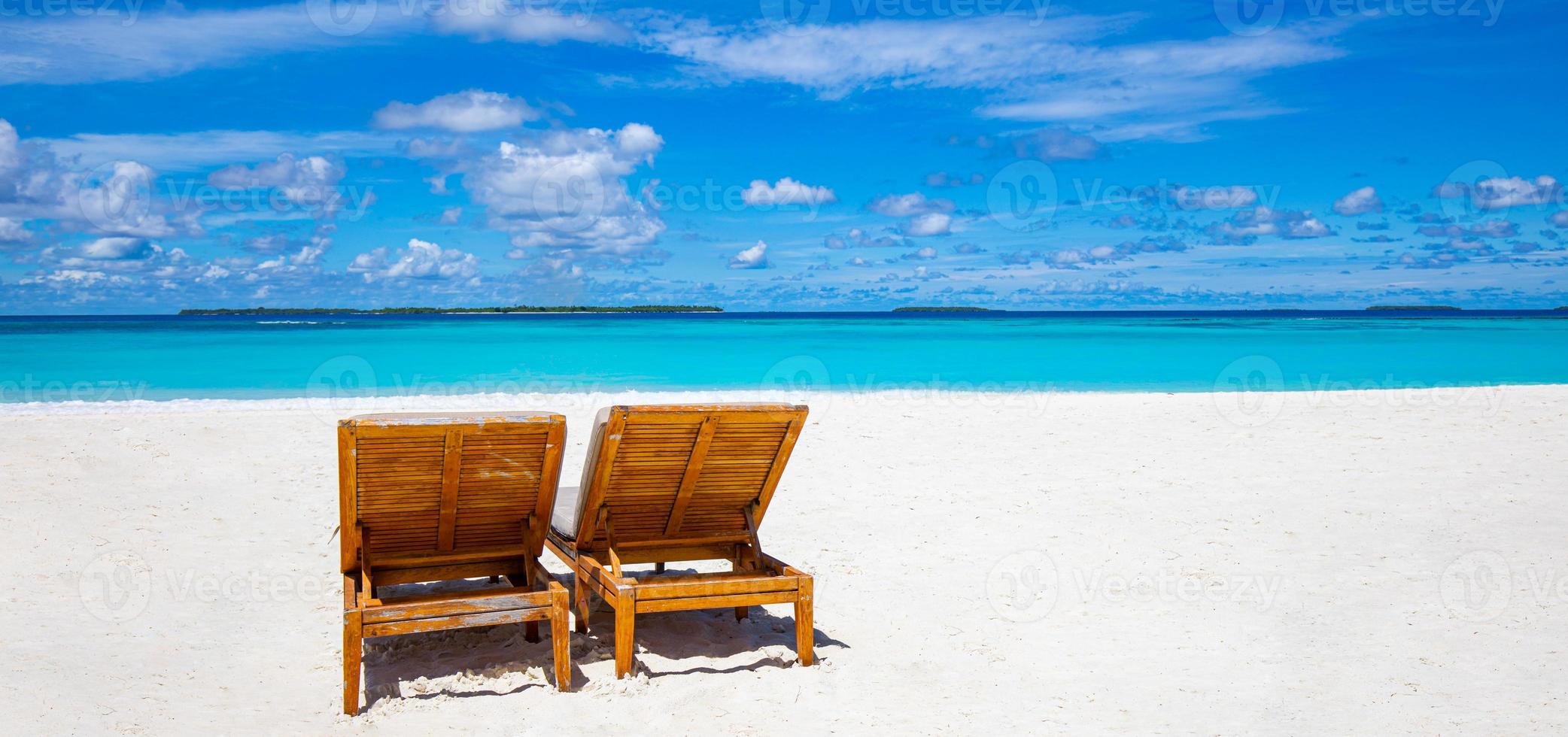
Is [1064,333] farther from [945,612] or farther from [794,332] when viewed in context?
[945,612]

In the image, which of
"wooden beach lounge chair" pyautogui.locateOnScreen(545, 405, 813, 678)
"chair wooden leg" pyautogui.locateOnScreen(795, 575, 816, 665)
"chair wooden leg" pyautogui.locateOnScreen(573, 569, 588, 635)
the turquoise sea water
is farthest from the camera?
the turquoise sea water

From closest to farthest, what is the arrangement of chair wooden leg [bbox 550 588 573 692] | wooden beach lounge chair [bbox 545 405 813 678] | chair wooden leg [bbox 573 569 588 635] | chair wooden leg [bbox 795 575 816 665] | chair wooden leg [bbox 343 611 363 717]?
chair wooden leg [bbox 343 611 363 717], chair wooden leg [bbox 550 588 573 692], wooden beach lounge chair [bbox 545 405 813 678], chair wooden leg [bbox 795 575 816 665], chair wooden leg [bbox 573 569 588 635]

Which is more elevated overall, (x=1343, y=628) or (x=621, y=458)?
(x=621, y=458)

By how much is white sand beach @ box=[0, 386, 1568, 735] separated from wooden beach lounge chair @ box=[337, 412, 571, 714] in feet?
0.97

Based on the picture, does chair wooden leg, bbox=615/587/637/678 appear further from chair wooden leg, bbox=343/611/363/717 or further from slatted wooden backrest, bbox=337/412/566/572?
chair wooden leg, bbox=343/611/363/717

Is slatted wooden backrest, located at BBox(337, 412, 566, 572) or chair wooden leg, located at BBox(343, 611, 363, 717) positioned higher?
slatted wooden backrest, located at BBox(337, 412, 566, 572)

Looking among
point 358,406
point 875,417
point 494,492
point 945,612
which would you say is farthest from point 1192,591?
point 358,406

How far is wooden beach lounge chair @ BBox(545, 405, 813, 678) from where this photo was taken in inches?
160

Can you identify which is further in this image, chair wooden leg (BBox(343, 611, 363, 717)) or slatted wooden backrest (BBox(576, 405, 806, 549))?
slatted wooden backrest (BBox(576, 405, 806, 549))

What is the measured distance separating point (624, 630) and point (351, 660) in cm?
99

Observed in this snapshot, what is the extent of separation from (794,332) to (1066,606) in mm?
59393

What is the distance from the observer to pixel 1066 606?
5086 mm

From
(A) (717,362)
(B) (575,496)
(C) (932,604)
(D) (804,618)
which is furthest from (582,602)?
(A) (717,362)

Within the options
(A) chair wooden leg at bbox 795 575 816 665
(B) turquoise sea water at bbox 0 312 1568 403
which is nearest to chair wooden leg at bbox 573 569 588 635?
(A) chair wooden leg at bbox 795 575 816 665
